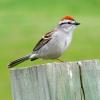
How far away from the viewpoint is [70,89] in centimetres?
551

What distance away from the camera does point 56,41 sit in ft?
28.6

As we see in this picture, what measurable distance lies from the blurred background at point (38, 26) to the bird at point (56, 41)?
4.80 meters

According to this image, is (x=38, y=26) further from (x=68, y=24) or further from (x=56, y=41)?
(x=56, y=41)

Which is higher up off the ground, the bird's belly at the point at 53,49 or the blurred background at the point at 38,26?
the blurred background at the point at 38,26

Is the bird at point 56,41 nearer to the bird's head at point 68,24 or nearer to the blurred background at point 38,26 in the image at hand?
the bird's head at point 68,24

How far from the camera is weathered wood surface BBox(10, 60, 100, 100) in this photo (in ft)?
17.9

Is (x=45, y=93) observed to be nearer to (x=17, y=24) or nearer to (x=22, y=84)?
(x=22, y=84)

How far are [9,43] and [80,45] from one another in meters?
A: 1.87

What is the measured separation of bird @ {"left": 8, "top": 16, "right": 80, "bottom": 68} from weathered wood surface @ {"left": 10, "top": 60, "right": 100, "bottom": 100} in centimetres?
288

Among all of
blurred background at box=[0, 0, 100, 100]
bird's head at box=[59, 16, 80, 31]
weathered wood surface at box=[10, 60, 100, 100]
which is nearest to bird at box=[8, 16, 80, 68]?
bird's head at box=[59, 16, 80, 31]

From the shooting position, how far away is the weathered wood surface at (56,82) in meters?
5.47

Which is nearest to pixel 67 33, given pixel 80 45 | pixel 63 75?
pixel 63 75

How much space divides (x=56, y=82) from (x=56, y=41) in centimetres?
322

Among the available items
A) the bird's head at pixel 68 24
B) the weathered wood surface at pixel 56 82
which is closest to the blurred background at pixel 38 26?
the bird's head at pixel 68 24
